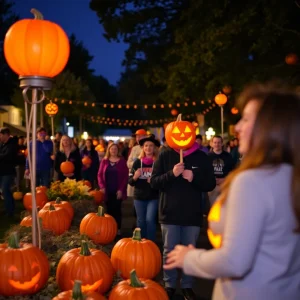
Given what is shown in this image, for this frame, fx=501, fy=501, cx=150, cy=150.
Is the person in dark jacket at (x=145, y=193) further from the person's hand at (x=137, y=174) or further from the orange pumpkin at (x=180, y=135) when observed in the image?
the orange pumpkin at (x=180, y=135)

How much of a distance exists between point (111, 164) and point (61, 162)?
2180 millimetres

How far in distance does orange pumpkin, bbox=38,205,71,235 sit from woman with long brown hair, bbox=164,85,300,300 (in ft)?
18.4

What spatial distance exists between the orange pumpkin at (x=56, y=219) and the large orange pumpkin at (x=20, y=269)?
2940 millimetres

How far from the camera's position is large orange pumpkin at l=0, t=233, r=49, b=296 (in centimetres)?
443

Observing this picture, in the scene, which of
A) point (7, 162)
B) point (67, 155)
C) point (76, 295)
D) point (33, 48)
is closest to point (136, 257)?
point (76, 295)

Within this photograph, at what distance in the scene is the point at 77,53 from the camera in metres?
76.5

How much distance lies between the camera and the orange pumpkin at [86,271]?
15.8 feet

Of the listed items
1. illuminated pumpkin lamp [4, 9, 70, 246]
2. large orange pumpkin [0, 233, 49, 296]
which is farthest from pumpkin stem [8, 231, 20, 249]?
illuminated pumpkin lamp [4, 9, 70, 246]

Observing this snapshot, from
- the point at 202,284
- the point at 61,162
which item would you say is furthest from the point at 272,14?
the point at 202,284

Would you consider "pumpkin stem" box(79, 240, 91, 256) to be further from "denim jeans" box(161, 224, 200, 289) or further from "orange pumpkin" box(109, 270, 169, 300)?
"denim jeans" box(161, 224, 200, 289)

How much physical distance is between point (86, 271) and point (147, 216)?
3.04 meters

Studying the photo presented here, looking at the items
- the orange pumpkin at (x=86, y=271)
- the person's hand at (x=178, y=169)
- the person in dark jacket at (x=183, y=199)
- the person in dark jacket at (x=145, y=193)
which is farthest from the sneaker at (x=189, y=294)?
the person in dark jacket at (x=145, y=193)

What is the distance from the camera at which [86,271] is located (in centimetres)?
482

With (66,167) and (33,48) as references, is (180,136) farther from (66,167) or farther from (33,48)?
(66,167)
